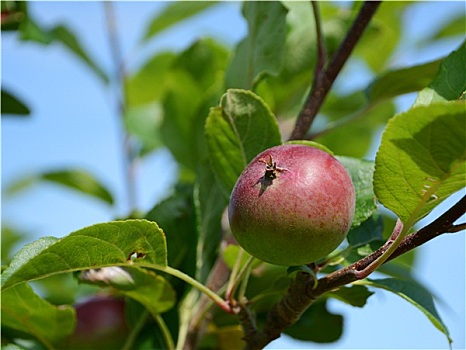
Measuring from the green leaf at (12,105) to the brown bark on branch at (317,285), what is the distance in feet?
2.50

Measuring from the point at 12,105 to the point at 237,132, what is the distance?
0.70 meters

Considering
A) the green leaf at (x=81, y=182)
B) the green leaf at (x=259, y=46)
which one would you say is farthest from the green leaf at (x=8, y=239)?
the green leaf at (x=259, y=46)

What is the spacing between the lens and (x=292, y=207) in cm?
73

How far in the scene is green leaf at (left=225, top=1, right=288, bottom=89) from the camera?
112cm

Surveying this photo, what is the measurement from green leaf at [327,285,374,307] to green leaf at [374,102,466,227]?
201 millimetres

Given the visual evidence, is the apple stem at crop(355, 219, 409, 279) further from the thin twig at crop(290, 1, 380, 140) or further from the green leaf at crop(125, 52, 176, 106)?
the green leaf at crop(125, 52, 176, 106)

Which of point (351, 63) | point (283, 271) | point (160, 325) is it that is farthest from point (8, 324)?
point (351, 63)

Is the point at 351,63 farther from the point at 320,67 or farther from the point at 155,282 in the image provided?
the point at 155,282

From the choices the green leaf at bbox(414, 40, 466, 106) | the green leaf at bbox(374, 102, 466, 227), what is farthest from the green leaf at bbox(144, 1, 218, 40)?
the green leaf at bbox(374, 102, 466, 227)

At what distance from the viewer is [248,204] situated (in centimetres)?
75

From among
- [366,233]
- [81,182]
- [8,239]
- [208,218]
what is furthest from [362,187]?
[8,239]

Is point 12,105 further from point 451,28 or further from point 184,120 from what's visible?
point 451,28

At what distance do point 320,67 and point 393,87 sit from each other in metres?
0.23

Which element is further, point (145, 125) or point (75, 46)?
point (75, 46)
